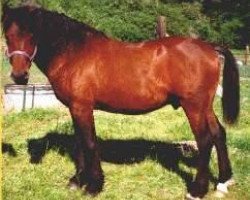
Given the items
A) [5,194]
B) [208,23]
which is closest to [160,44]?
[5,194]

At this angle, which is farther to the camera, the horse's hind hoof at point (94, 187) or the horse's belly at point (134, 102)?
the horse's hind hoof at point (94, 187)

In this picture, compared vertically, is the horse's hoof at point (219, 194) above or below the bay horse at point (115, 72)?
below

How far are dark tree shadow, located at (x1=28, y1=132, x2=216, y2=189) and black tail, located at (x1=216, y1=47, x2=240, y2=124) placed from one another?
34.2 inches

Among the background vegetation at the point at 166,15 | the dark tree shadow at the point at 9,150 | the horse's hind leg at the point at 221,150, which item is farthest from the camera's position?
the background vegetation at the point at 166,15

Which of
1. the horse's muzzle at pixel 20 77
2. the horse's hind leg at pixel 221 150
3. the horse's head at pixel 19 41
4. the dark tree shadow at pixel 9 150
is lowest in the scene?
the dark tree shadow at pixel 9 150

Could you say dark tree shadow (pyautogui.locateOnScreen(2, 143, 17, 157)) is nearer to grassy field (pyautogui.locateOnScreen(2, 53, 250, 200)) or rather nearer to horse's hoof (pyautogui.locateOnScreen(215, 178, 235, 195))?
grassy field (pyautogui.locateOnScreen(2, 53, 250, 200))

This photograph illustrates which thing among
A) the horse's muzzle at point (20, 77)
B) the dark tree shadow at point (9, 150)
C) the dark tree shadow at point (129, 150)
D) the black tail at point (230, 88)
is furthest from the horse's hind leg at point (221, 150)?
the dark tree shadow at point (9, 150)

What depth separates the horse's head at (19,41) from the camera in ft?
17.6

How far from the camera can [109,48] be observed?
5793mm

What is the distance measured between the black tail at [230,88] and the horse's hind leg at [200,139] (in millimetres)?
486

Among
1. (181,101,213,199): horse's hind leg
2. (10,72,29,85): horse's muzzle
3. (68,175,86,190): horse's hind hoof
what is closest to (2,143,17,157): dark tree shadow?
(68,175,86,190): horse's hind hoof

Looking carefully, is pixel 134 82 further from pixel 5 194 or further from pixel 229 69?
pixel 5 194

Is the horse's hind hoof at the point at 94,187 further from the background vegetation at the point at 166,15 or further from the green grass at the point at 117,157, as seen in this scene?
the background vegetation at the point at 166,15

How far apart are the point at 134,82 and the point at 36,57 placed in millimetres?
1130
